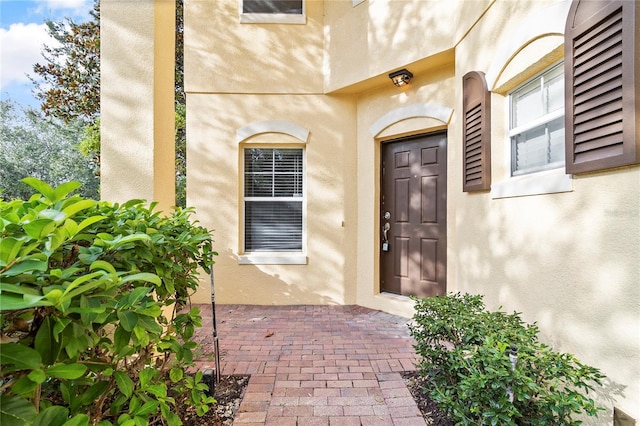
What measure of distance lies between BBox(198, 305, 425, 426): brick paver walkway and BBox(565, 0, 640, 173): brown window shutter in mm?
1922

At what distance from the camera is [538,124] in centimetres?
243

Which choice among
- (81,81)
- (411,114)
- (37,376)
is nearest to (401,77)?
(411,114)

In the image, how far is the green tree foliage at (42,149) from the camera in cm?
909

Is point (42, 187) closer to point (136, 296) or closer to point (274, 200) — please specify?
point (136, 296)

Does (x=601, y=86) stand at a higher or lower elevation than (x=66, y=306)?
higher

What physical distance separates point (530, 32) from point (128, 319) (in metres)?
Answer: 3.03

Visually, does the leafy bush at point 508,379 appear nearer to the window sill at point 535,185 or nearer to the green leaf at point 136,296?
the window sill at point 535,185

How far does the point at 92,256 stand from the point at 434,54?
3.93m

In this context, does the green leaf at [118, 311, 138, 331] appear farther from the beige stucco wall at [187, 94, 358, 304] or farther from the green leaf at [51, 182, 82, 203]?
the beige stucco wall at [187, 94, 358, 304]

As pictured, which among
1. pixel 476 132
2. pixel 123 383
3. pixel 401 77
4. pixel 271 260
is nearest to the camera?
pixel 123 383

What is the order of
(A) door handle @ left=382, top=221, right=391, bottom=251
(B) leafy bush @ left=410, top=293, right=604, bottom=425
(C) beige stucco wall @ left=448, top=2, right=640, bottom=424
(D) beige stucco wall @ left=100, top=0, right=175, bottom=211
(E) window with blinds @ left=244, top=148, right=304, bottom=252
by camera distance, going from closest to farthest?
(B) leafy bush @ left=410, top=293, right=604, bottom=425, (C) beige stucco wall @ left=448, top=2, right=640, bottom=424, (D) beige stucco wall @ left=100, top=0, right=175, bottom=211, (A) door handle @ left=382, top=221, right=391, bottom=251, (E) window with blinds @ left=244, top=148, right=304, bottom=252

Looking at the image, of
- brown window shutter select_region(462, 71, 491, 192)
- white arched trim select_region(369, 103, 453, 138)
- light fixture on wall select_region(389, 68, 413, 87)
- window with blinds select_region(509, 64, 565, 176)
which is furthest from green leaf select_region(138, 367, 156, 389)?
light fixture on wall select_region(389, 68, 413, 87)

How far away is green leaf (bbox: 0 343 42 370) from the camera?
73cm

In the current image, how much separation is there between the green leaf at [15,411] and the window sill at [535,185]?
8.58 ft
